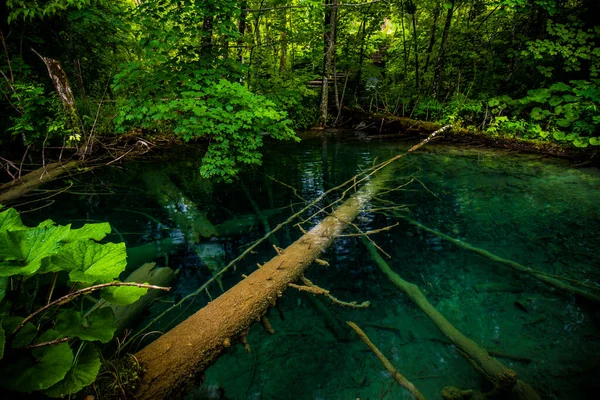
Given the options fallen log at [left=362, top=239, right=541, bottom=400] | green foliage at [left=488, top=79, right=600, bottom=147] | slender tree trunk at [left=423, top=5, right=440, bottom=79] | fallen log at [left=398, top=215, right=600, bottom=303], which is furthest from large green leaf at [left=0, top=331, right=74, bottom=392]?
slender tree trunk at [left=423, top=5, right=440, bottom=79]

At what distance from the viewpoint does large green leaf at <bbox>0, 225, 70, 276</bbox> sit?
1.02 meters

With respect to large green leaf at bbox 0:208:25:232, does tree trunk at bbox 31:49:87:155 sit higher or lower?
higher

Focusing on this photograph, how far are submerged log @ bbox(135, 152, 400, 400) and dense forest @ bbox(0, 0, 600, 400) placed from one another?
15mm

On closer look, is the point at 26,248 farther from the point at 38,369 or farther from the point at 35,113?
the point at 35,113

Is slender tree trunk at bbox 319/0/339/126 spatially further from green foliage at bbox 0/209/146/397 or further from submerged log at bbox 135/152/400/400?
green foliage at bbox 0/209/146/397

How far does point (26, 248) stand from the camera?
1150mm

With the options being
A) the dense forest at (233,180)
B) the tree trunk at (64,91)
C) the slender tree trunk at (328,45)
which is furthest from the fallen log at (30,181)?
the slender tree trunk at (328,45)

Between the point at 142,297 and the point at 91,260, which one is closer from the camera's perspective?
the point at 91,260

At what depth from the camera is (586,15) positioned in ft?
28.3

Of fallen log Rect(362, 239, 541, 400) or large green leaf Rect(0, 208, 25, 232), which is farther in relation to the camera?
fallen log Rect(362, 239, 541, 400)

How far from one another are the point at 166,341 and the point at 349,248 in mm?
2857

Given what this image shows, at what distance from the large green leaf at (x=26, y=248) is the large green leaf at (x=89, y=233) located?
0.20 m

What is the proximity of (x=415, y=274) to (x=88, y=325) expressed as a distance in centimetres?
351

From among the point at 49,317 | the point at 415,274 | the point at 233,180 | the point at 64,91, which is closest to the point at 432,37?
the point at 233,180
